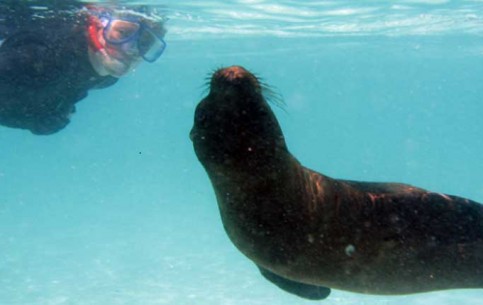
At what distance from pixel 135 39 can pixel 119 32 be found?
552 millimetres

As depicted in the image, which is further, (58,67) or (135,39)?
(135,39)

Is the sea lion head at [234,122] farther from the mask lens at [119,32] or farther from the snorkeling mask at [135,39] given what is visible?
the mask lens at [119,32]

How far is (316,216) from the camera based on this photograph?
3.56 metres

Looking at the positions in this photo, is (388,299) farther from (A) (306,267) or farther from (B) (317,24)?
(B) (317,24)

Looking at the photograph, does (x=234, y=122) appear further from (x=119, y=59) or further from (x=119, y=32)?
(x=119, y=32)

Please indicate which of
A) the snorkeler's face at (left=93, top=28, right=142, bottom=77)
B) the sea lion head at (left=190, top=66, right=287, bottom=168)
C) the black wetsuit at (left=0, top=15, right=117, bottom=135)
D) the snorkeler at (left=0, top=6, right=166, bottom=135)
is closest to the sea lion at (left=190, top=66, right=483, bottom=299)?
the sea lion head at (left=190, top=66, right=287, bottom=168)

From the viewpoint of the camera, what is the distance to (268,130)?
10.8 feet

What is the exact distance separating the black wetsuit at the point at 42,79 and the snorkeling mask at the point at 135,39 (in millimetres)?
759

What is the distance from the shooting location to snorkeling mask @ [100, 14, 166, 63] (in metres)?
11.3

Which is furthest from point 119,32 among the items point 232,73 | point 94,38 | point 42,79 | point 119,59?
point 232,73

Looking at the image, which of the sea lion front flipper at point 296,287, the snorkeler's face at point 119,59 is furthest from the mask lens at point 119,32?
the sea lion front flipper at point 296,287

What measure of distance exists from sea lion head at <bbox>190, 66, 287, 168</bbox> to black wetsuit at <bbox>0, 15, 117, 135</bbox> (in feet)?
28.7

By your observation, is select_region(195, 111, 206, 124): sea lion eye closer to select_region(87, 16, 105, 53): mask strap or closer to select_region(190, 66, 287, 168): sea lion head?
select_region(190, 66, 287, 168): sea lion head

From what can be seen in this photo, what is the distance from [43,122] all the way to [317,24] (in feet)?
66.8
